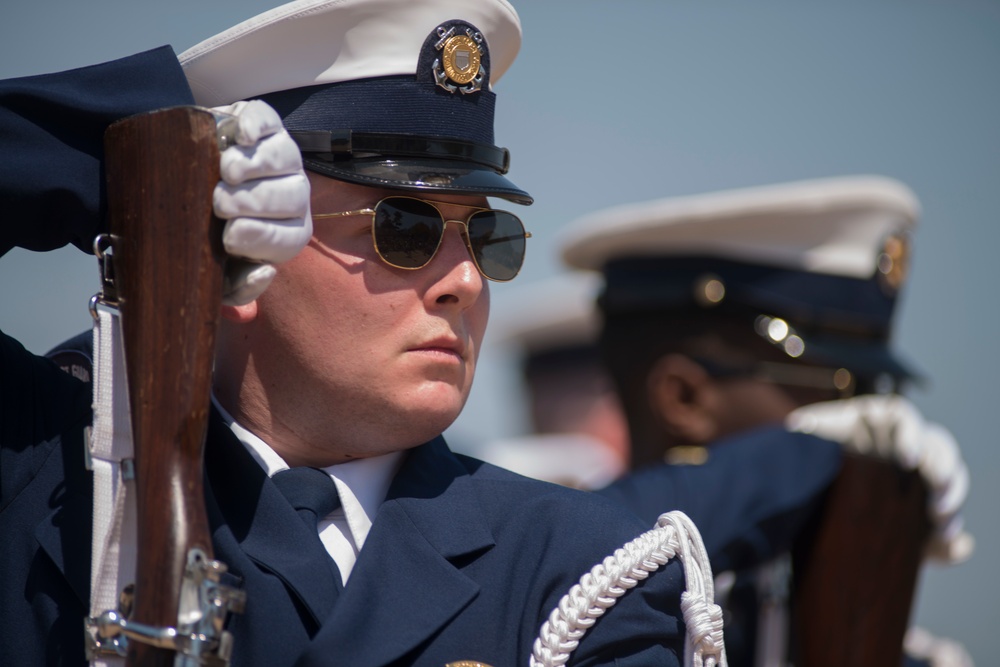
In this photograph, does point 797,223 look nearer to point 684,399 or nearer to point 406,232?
point 684,399

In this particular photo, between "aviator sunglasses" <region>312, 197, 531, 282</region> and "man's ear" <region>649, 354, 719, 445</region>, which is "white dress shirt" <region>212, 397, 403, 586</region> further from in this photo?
"man's ear" <region>649, 354, 719, 445</region>

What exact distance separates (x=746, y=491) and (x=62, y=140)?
250 centimetres

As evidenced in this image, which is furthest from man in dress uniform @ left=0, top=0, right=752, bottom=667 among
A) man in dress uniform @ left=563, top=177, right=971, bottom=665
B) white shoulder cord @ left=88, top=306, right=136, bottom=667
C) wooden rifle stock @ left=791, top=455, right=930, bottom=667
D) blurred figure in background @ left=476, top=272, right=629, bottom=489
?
blurred figure in background @ left=476, top=272, right=629, bottom=489

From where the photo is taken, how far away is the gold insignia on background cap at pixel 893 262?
561 centimetres

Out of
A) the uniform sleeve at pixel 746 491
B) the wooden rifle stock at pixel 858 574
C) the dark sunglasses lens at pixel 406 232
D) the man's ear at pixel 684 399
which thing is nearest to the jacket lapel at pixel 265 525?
the dark sunglasses lens at pixel 406 232

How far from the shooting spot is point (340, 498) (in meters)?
2.55

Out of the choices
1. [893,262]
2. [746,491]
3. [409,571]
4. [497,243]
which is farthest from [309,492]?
[893,262]

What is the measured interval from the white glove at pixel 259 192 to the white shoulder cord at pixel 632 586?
0.82m

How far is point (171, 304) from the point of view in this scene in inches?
86.8

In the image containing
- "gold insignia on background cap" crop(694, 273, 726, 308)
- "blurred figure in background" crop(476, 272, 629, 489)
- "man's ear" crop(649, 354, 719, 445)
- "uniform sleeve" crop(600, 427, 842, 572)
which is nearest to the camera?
"uniform sleeve" crop(600, 427, 842, 572)

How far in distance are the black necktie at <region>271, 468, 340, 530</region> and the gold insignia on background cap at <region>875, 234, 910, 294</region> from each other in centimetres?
365

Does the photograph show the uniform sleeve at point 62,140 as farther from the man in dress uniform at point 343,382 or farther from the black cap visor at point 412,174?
the black cap visor at point 412,174

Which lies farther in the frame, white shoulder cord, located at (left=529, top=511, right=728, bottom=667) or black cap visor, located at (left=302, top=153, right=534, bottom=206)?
black cap visor, located at (left=302, top=153, right=534, bottom=206)

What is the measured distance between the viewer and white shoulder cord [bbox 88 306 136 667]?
2.23 metres
